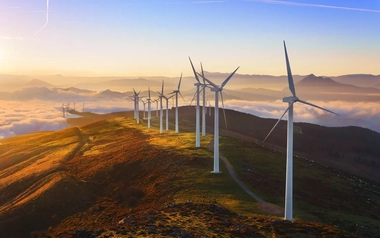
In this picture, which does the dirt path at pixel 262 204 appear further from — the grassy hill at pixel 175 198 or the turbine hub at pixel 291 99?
the turbine hub at pixel 291 99

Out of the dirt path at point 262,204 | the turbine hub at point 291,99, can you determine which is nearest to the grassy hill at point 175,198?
the dirt path at point 262,204

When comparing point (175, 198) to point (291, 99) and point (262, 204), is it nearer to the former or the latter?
point (262, 204)

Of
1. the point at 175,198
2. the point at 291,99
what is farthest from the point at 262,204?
the point at 291,99

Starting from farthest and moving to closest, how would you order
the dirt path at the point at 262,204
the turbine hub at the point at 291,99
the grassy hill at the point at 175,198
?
the dirt path at the point at 262,204 < the turbine hub at the point at 291,99 < the grassy hill at the point at 175,198

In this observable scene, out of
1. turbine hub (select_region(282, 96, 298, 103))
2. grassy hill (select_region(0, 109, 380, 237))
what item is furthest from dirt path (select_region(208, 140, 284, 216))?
turbine hub (select_region(282, 96, 298, 103))

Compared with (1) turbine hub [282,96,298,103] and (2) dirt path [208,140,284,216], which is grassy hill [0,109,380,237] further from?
(1) turbine hub [282,96,298,103]

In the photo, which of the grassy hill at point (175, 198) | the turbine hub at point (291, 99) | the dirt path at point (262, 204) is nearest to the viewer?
the grassy hill at point (175, 198)

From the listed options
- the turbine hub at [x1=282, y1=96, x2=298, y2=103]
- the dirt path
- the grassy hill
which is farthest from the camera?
the dirt path

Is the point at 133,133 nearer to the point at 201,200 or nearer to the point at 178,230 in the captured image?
the point at 201,200

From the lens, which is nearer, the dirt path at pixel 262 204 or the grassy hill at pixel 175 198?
the grassy hill at pixel 175 198
